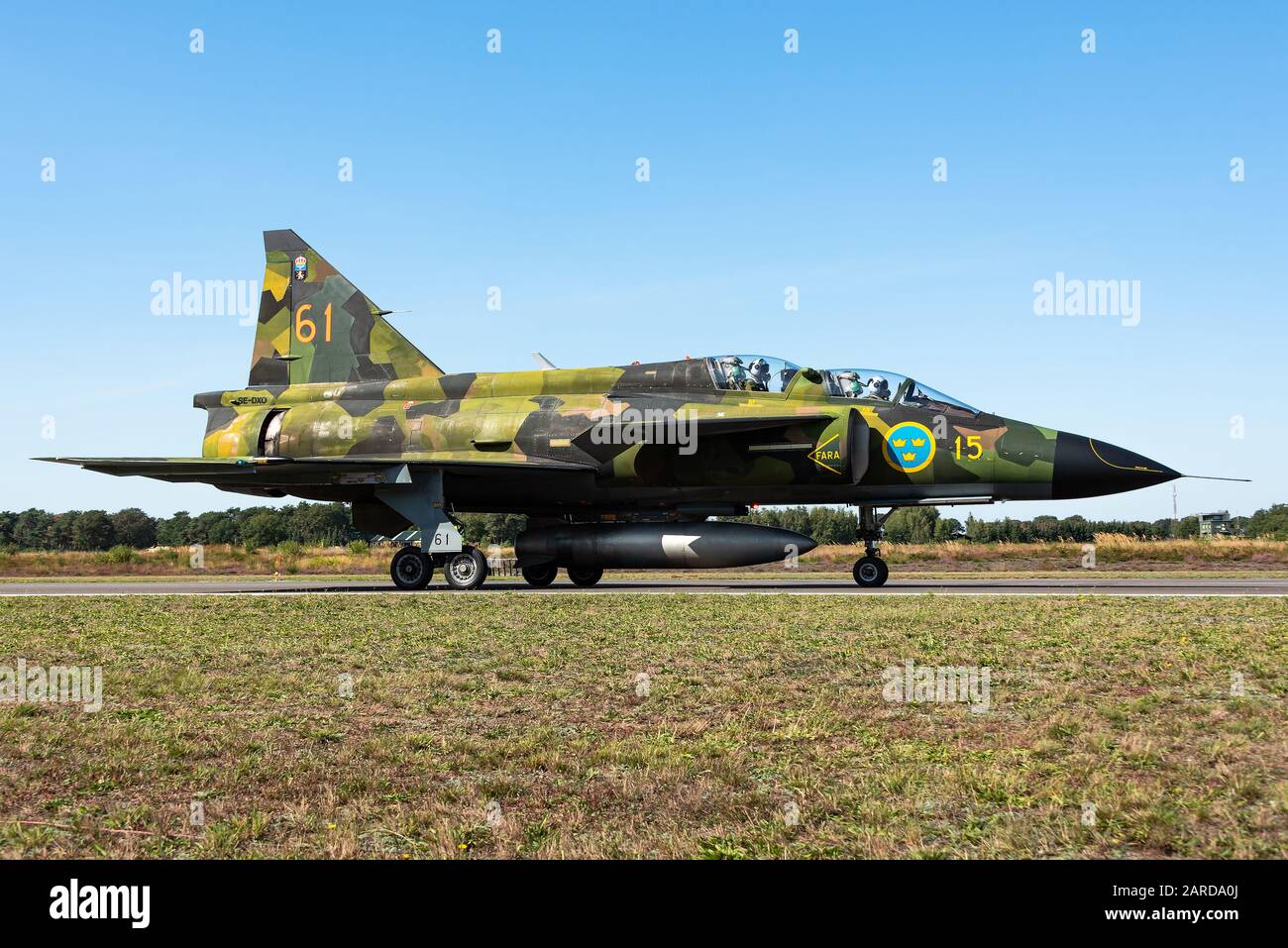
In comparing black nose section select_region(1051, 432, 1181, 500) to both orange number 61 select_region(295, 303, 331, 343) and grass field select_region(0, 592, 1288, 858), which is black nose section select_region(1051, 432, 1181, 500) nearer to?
grass field select_region(0, 592, 1288, 858)

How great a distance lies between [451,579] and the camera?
874 inches

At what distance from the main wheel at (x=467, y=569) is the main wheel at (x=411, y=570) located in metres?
0.53

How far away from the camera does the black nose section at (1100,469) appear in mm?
19500

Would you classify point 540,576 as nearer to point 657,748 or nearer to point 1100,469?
point 1100,469

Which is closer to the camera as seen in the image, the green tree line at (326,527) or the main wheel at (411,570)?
the main wheel at (411,570)

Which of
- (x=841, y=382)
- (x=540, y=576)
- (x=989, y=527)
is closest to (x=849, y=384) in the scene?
(x=841, y=382)

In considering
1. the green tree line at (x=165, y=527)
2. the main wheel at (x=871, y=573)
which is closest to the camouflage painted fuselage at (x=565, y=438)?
the main wheel at (x=871, y=573)

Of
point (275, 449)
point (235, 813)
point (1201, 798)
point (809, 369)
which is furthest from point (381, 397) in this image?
point (1201, 798)
